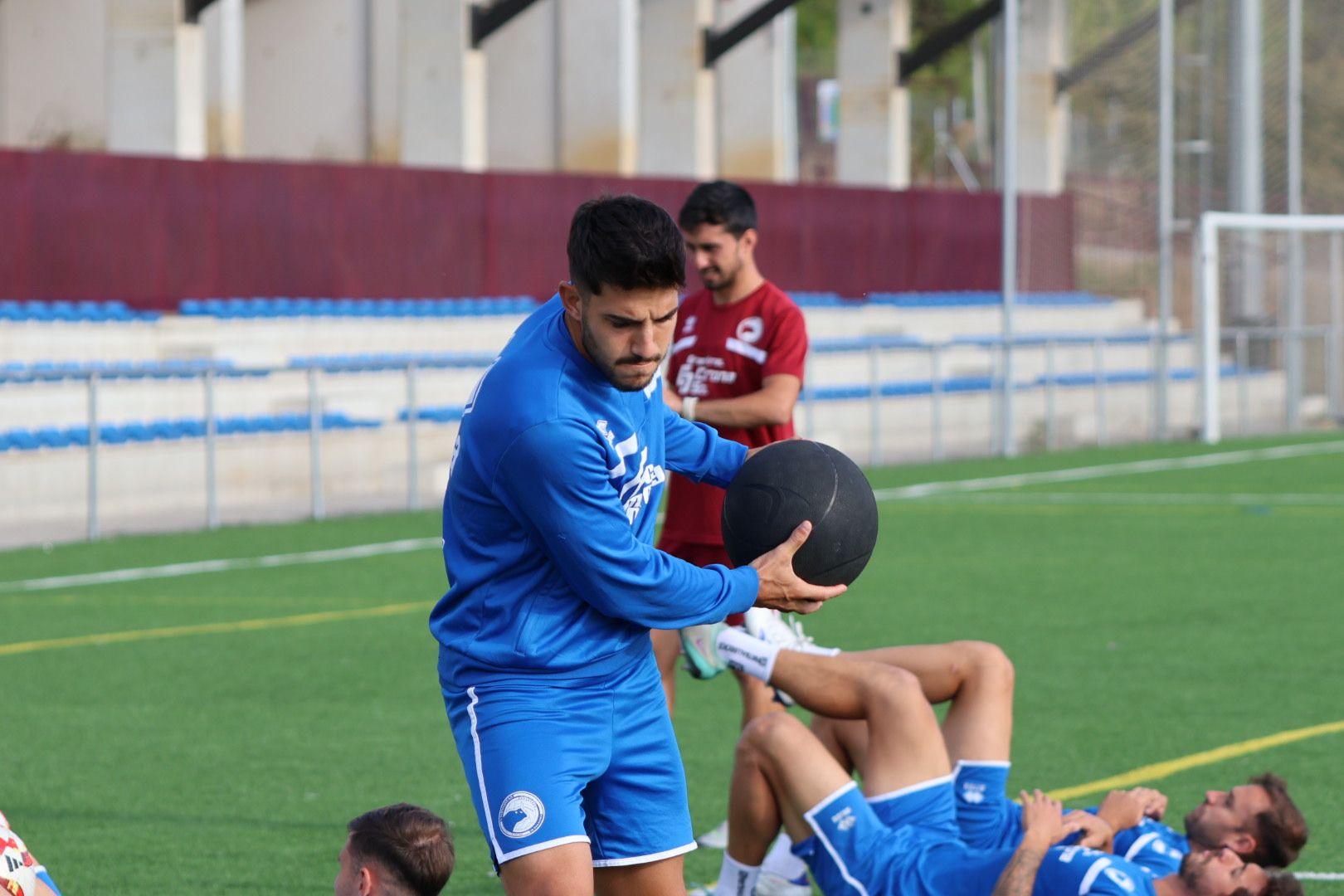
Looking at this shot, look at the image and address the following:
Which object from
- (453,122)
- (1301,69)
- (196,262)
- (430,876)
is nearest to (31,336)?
(196,262)

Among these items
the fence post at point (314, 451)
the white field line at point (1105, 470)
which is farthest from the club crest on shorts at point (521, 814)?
the white field line at point (1105, 470)

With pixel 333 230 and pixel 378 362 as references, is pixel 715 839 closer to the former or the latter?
pixel 378 362

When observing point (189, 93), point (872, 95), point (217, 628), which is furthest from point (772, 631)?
point (872, 95)

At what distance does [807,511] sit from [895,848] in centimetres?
129

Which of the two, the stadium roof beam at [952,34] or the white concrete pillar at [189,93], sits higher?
the stadium roof beam at [952,34]

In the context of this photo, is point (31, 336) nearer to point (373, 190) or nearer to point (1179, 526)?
point (373, 190)

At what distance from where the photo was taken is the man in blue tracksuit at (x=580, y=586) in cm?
407

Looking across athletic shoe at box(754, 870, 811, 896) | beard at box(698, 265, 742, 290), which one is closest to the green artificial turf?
athletic shoe at box(754, 870, 811, 896)

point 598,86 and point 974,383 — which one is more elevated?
point 598,86

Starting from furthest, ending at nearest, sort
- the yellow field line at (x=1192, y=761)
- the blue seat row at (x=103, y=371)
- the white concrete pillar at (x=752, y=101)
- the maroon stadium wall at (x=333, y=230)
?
the white concrete pillar at (x=752, y=101), the maroon stadium wall at (x=333, y=230), the blue seat row at (x=103, y=371), the yellow field line at (x=1192, y=761)

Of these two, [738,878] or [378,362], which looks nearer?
[738,878]

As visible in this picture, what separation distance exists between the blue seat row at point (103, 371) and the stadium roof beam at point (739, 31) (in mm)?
13823

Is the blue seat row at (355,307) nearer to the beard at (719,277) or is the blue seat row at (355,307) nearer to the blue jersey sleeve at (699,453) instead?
the beard at (719,277)

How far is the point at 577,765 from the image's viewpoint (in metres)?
4.22
